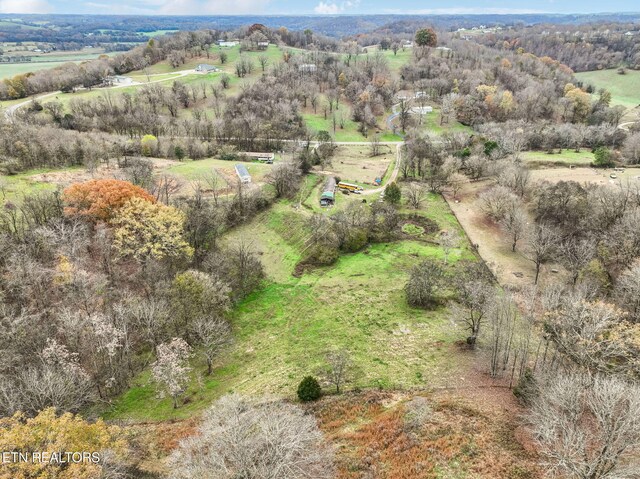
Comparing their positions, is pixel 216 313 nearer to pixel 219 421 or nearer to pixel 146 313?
pixel 146 313

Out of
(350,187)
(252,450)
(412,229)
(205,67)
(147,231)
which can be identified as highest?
(205,67)

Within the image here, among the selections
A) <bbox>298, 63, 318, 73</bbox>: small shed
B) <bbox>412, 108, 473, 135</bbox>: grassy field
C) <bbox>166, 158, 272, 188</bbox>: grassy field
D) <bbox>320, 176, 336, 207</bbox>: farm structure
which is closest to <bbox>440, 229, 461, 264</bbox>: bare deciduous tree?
<bbox>320, 176, 336, 207</bbox>: farm structure

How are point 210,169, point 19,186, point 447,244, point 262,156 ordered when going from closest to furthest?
point 447,244
point 19,186
point 210,169
point 262,156

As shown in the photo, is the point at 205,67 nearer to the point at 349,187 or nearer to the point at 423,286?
the point at 349,187

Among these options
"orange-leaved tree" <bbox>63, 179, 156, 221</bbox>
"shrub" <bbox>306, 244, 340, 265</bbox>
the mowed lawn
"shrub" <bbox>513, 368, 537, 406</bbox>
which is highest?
"orange-leaved tree" <bbox>63, 179, 156, 221</bbox>

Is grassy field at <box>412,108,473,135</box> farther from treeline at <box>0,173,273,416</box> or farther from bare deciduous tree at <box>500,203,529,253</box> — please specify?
treeline at <box>0,173,273,416</box>

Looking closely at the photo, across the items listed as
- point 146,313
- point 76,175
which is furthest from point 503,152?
point 76,175

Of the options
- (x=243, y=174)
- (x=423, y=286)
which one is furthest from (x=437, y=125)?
(x=423, y=286)
